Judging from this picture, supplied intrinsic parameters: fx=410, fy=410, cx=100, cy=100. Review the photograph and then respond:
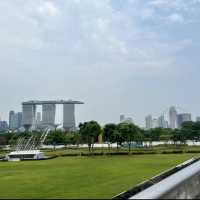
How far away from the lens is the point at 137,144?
111938mm

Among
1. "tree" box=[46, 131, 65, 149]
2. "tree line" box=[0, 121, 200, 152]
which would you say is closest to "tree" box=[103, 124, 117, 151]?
"tree line" box=[0, 121, 200, 152]

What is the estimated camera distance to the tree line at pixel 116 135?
8275cm

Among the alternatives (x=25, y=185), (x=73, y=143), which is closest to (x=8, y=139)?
(x=73, y=143)

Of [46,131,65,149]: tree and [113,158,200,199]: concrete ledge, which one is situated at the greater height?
[46,131,65,149]: tree

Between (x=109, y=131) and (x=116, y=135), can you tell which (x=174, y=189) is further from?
(x=109, y=131)

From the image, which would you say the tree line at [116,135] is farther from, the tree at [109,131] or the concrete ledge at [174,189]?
the concrete ledge at [174,189]

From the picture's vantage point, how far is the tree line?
8275 cm

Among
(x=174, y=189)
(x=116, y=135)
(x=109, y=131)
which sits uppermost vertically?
(x=109, y=131)

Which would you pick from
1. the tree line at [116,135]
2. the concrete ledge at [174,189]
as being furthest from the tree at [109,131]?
the concrete ledge at [174,189]

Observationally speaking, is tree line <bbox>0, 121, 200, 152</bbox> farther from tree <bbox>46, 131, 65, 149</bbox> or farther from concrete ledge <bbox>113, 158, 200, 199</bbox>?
concrete ledge <bbox>113, 158, 200, 199</bbox>

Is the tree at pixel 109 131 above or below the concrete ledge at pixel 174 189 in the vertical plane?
above

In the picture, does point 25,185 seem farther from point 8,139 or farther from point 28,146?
point 8,139

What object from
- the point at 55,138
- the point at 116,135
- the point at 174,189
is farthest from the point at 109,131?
the point at 174,189

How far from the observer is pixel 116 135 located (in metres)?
82.1
